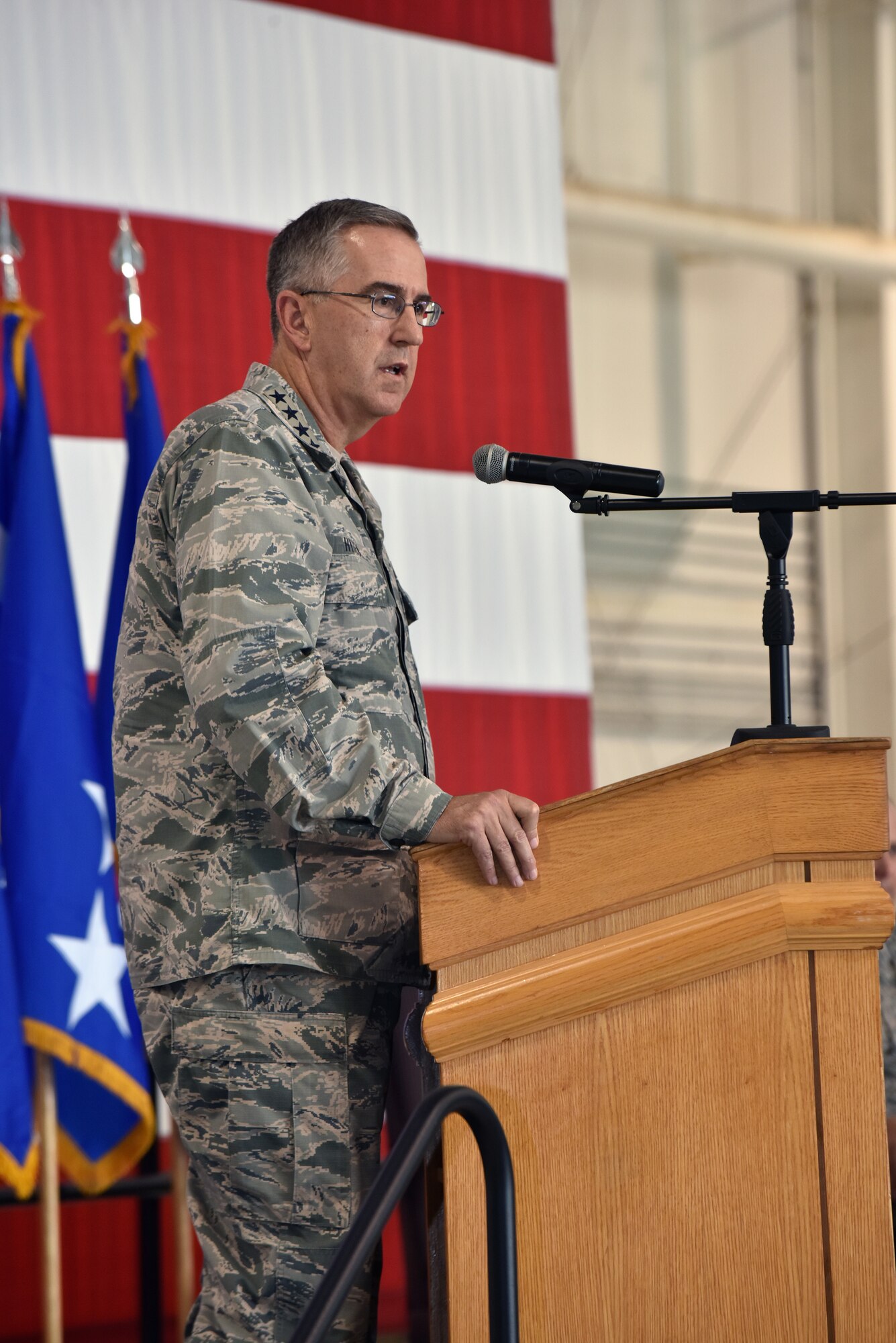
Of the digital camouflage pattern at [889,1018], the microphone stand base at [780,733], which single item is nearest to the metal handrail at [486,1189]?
the microphone stand base at [780,733]

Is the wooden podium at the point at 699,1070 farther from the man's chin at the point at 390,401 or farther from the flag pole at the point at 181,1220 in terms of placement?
the flag pole at the point at 181,1220

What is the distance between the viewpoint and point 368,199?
382 centimetres

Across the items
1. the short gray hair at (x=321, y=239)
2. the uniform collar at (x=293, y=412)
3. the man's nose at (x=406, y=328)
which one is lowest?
the uniform collar at (x=293, y=412)

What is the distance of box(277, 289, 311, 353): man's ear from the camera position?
170 cm

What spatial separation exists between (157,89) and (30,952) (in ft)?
6.62

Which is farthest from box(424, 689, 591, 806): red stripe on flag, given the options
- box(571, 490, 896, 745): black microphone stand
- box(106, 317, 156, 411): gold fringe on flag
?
box(571, 490, 896, 745): black microphone stand

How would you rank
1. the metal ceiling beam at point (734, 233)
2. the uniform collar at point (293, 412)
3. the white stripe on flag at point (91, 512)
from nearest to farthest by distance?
the uniform collar at point (293, 412), the white stripe on flag at point (91, 512), the metal ceiling beam at point (734, 233)

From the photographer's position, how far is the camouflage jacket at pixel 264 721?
1.39 meters

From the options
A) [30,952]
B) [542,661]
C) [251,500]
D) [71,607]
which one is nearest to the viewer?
[251,500]

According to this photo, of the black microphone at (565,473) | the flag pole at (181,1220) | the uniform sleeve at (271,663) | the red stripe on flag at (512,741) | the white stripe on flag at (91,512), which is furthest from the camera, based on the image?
the red stripe on flag at (512,741)

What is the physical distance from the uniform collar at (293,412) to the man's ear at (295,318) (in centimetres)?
6

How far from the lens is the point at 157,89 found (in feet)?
11.5

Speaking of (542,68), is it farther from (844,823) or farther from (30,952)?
(844,823)

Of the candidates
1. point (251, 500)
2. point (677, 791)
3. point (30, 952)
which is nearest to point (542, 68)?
point (30, 952)
